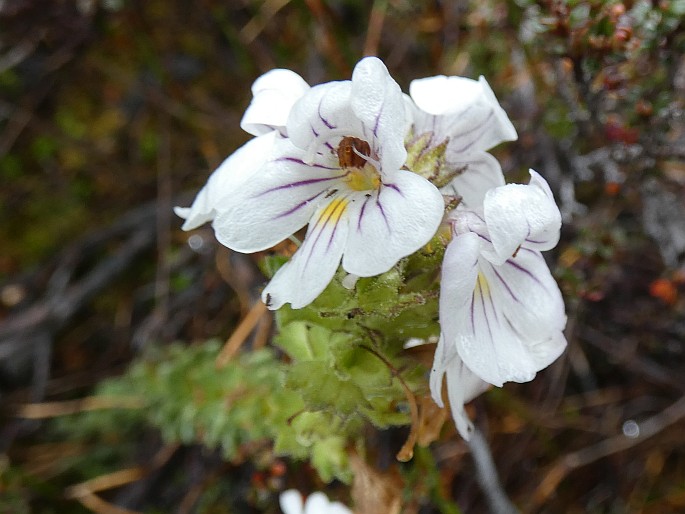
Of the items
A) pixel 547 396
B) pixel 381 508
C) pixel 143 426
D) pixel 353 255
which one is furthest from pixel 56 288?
A: pixel 353 255

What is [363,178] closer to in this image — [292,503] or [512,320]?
[512,320]

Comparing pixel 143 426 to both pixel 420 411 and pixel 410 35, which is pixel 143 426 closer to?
pixel 420 411

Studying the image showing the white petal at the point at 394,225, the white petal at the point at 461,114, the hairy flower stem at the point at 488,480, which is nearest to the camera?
the white petal at the point at 394,225

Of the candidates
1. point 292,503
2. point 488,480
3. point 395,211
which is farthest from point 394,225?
point 488,480

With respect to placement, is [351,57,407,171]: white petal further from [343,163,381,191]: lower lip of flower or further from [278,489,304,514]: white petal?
[278,489,304,514]: white petal

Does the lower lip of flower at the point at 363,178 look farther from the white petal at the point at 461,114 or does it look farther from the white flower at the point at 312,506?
the white flower at the point at 312,506

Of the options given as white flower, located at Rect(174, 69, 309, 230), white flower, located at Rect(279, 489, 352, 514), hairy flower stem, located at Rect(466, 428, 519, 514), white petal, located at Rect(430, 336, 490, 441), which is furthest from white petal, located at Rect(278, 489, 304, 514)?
white flower, located at Rect(174, 69, 309, 230)

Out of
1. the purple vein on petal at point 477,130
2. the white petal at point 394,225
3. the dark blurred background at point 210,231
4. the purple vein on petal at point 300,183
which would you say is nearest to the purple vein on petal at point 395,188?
the white petal at point 394,225
